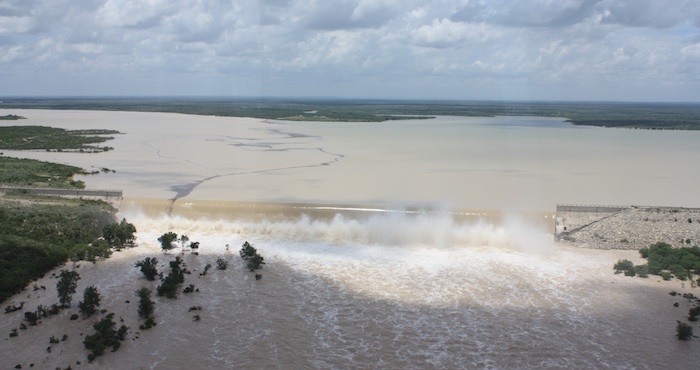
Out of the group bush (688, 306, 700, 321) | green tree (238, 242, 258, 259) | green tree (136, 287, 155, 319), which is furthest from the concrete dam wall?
green tree (136, 287, 155, 319)

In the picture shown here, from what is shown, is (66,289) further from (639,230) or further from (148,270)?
Answer: (639,230)

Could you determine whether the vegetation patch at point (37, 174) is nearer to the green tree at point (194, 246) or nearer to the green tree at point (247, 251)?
the green tree at point (194, 246)

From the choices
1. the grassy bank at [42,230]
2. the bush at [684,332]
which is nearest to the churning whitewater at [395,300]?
the bush at [684,332]

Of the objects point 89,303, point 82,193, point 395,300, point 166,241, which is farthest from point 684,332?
point 82,193

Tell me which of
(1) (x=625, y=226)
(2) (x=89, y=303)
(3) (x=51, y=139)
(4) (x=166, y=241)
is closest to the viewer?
(2) (x=89, y=303)

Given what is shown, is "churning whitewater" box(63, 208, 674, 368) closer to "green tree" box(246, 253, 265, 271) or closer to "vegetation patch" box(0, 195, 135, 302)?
"green tree" box(246, 253, 265, 271)

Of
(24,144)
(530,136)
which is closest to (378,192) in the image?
(24,144)
